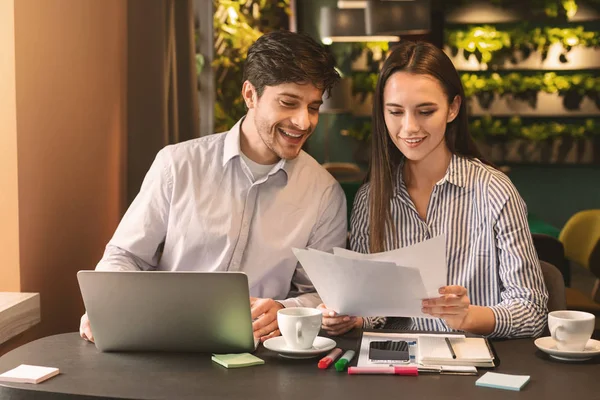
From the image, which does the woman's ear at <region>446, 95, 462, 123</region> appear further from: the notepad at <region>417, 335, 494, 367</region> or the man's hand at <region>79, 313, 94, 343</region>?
the man's hand at <region>79, 313, 94, 343</region>

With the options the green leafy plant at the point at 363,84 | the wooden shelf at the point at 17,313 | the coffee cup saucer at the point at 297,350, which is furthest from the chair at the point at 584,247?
the green leafy plant at the point at 363,84

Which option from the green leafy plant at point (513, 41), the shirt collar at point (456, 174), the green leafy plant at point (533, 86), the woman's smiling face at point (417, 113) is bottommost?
the shirt collar at point (456, 174)

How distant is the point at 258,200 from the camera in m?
2.34

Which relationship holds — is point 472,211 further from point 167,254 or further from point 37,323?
point 37,323

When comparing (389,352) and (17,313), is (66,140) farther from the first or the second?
(389,352)

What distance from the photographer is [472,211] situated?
7.22 feet

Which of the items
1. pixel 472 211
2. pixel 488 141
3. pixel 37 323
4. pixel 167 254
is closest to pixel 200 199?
pixel 167 254

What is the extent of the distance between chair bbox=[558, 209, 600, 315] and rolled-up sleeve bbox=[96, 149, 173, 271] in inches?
95.2

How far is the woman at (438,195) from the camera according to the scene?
82.6 inches

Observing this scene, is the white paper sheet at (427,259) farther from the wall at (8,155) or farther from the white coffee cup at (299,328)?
the wall at (8,155)

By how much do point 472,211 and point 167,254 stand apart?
2.81ft

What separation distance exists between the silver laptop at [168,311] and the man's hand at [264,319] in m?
0.16

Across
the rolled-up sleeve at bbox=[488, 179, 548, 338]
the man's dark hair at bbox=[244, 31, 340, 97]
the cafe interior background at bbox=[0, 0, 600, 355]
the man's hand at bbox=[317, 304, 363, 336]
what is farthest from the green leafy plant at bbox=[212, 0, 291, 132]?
the man's hand at bbox=[317, 304, 363, 336]

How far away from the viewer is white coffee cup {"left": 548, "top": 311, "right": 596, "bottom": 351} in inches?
64.6
